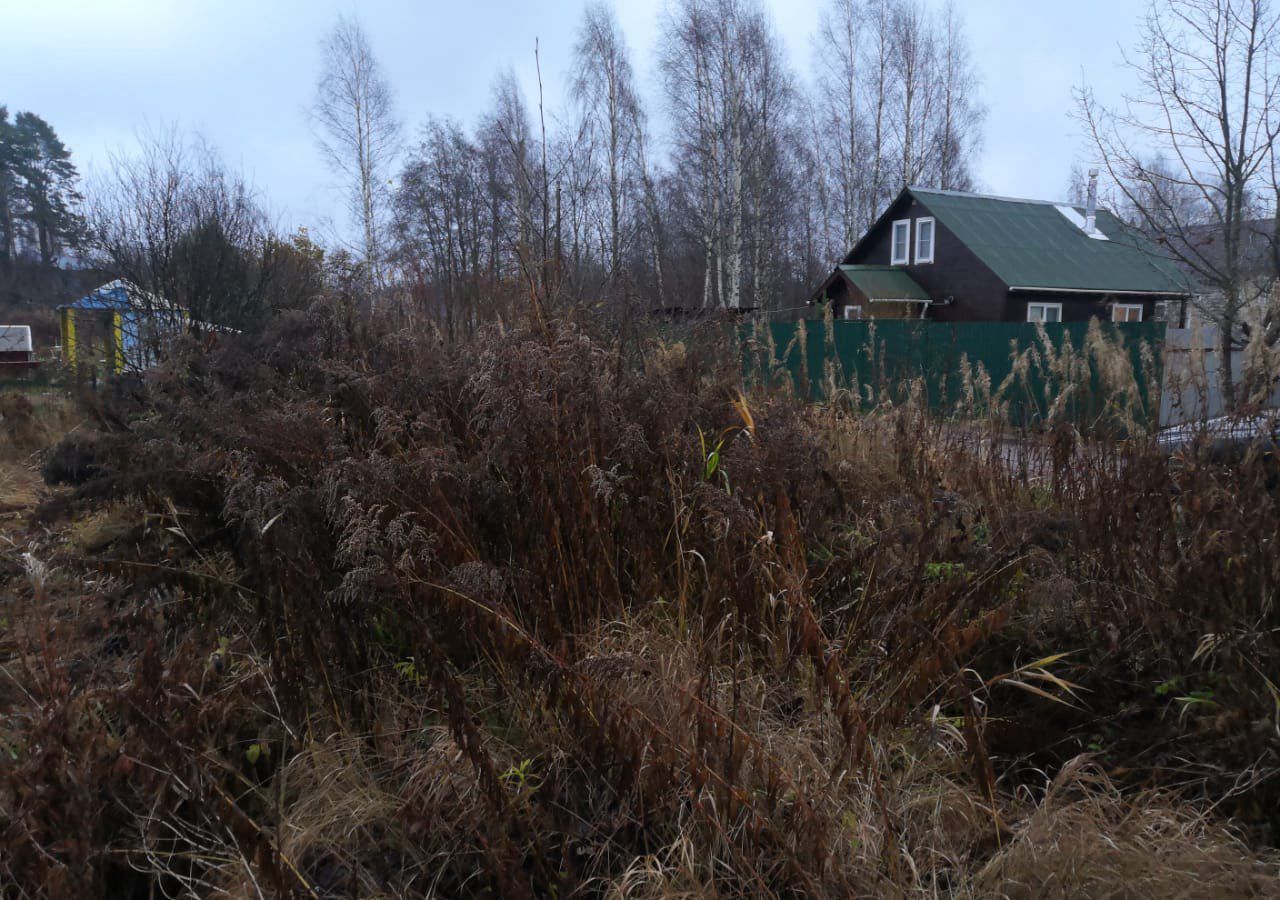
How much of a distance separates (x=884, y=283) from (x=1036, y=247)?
14.0ft

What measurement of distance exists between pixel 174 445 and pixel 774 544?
7.09ft

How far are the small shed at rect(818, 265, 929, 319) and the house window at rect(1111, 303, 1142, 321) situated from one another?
5198mm

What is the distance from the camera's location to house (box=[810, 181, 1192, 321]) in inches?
845

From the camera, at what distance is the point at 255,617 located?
2701 mm

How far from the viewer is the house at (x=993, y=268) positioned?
21.5 meters

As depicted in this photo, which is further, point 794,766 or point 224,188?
point 224,188

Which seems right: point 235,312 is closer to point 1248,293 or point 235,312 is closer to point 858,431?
point 858,431

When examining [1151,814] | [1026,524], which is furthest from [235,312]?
[1151,814]

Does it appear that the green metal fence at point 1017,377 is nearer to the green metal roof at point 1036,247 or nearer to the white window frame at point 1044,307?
the white window frame at point 1044,307

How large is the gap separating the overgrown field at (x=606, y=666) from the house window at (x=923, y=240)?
70.8ft

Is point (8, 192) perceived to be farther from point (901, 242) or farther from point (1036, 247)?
point (1036, 247)

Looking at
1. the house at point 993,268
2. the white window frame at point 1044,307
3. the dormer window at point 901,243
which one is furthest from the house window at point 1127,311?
the dormer window at point 901,243

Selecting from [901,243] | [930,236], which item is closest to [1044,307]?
[930,236]

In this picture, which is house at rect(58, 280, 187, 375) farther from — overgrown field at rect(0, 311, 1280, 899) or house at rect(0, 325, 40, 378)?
house at rect(0, 325, 40, 378)
